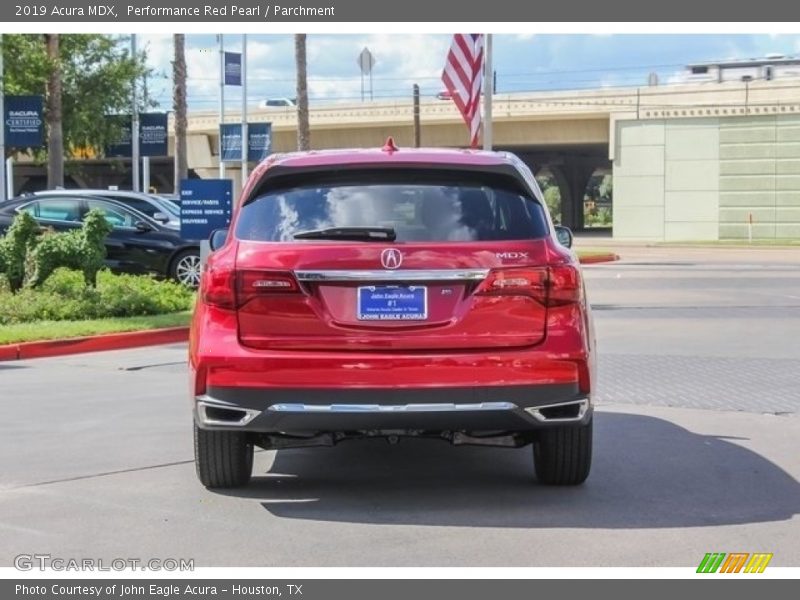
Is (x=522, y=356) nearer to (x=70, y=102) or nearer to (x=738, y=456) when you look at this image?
(x=738, y=456)

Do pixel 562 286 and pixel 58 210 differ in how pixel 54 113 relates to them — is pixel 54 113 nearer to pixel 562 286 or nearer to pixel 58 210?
pixel 58 210

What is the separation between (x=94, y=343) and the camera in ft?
45.5

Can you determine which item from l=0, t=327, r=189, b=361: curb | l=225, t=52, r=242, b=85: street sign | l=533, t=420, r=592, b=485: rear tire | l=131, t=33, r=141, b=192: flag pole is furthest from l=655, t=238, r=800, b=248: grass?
l=533, t=420, r=592, b=485: rear tire

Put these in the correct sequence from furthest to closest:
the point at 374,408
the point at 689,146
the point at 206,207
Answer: the point at 689,146
the point at 206,207
the point at 374,408

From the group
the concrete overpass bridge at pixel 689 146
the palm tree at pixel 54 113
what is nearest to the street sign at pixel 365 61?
the concrete overpass bridge at pixel 689 146

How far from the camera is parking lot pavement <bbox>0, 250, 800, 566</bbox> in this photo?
5660 millimetres

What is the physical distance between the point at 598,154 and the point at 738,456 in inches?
2579

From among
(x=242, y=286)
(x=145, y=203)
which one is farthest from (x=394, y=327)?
(x=145, y=203)

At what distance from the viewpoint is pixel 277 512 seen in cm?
634

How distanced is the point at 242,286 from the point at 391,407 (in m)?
0.93

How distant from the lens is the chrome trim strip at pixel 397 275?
239 inches
